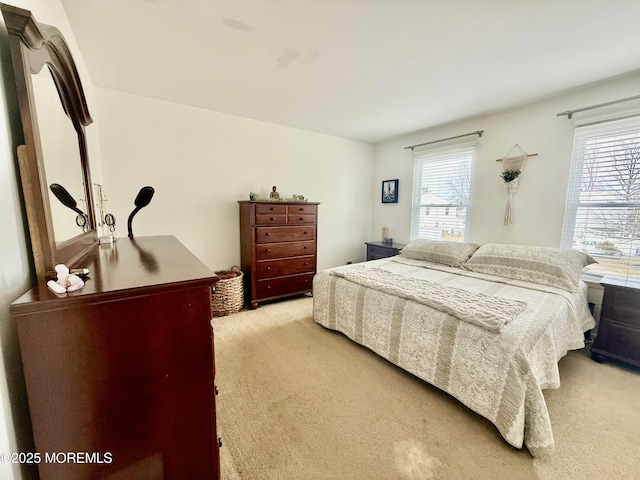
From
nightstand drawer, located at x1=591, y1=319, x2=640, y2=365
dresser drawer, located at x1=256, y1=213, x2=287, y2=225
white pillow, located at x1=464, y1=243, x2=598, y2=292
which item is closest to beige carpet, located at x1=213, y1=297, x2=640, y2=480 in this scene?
nightstand drawer, located at x1=591, y1=319, x2=640, y2=365

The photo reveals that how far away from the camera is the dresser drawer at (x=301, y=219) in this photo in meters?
3.36

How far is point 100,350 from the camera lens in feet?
2.35

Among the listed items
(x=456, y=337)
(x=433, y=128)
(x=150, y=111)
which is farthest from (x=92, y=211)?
(x=433, y=128)

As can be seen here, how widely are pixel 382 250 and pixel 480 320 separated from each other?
2.45 metres

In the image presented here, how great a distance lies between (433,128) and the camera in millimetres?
3707

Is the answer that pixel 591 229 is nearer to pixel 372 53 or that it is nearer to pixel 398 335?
pixel 398 335

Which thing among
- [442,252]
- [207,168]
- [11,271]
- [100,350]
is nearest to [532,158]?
[442,252]

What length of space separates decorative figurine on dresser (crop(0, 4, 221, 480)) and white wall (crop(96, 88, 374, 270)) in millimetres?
1991

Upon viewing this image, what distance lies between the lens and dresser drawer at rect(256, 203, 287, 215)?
3088mm

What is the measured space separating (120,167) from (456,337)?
3372mm

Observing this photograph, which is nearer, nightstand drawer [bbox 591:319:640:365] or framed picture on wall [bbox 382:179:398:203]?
nightstand drawer [bbox 591:319:640:365]

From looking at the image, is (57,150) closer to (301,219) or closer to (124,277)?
(124,277)

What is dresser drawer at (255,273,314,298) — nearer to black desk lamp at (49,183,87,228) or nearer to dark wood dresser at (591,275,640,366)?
black desk lamp at (49,183,87,228)

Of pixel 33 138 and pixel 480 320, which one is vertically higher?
pixel 33 138
